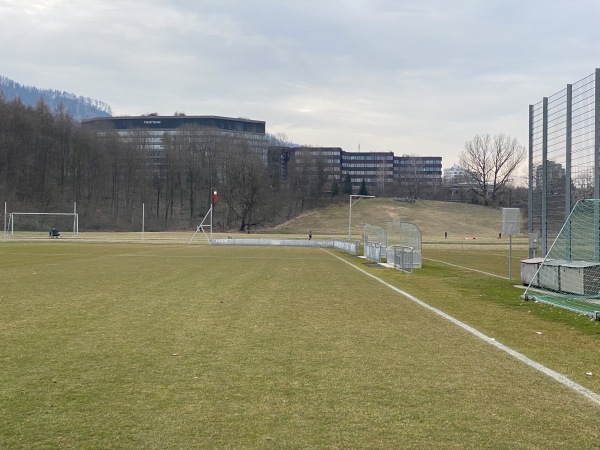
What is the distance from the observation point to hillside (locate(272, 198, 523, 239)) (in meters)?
96.2

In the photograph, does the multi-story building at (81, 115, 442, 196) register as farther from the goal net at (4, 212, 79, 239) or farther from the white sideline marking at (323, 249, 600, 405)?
the white sideline marking at (323, 249, 600, 405)

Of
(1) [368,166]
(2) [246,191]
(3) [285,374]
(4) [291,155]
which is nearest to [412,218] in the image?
(2) [246,191]

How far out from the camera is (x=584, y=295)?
13.5 metres

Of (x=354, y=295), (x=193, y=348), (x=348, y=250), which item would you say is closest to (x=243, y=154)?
(x=348, y=250)

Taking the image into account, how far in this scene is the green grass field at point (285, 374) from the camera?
445cm

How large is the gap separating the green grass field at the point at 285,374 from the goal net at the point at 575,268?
Result: 1305mm

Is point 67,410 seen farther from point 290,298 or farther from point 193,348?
point 290,298

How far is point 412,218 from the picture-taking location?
342 feet

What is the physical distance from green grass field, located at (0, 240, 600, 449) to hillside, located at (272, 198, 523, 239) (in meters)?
79.5

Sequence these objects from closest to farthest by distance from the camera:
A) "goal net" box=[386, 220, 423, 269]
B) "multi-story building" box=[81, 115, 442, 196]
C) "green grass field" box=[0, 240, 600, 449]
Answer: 1. "green grass field" box=[0, 240, 600, 449]
2. "goal net" box=[386, 220, 423, 269]
3. "multi-story building" box=[81, 115, 442, 196]

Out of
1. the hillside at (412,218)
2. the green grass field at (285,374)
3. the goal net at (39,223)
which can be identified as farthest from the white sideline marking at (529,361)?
the hillside at (412,218)

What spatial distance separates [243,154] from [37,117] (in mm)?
35023

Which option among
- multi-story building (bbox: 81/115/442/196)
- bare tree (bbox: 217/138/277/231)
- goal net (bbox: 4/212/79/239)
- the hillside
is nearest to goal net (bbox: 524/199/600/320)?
goal net (bbox: 4/212/79/239)

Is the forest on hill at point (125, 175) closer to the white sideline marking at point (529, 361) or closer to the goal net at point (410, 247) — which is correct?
the goal net at point (410, 247)
